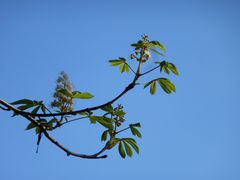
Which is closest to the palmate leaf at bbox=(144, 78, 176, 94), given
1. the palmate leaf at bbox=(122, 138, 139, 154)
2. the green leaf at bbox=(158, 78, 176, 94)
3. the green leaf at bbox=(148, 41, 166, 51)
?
the green leaf at bbox=(158, 78, 176, 94)

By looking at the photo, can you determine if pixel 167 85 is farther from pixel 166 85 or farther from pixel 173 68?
pixel 173 68

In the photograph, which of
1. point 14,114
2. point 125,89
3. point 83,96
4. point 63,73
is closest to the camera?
point 125,89

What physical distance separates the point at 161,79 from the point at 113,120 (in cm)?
59

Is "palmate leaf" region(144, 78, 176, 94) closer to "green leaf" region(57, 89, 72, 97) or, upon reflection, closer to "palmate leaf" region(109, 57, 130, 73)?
"palmate leaf" region(109, 57, 130, 73)

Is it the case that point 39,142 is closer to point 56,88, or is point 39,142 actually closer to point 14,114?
point 14,114

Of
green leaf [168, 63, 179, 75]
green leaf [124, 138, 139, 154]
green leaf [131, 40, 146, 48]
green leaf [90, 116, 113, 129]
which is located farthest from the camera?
green leaf [124, 138, 139, 154]

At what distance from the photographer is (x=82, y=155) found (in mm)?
2879

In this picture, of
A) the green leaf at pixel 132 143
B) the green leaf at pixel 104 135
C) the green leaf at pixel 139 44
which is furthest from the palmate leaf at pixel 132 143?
the green leaf at pixel 139 44

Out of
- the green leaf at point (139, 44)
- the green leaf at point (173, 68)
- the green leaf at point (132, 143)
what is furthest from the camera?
the green leaf at point (132, 143)

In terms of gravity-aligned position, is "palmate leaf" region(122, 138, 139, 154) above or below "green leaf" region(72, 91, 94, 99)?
below

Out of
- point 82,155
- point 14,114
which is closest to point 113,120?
point 82,155

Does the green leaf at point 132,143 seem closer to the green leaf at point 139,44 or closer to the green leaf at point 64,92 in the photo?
the green leaf at point 64,92

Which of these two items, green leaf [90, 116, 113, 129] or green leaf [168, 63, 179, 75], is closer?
green leaf [90, 116, 113, 129]

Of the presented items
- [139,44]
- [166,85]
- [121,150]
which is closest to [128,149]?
[121,150]
